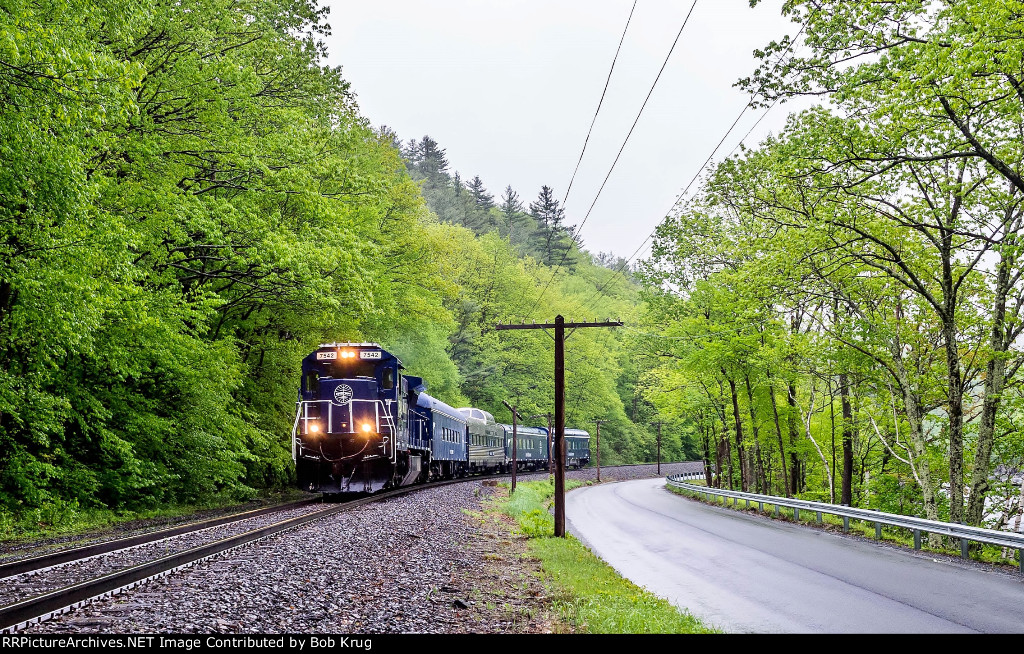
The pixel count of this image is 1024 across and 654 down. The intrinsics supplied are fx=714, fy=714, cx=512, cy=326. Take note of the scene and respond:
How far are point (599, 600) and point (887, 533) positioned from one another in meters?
14.4

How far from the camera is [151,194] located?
15.9m

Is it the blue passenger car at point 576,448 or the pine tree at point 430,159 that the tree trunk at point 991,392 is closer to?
the blue passenger car at point 576,448

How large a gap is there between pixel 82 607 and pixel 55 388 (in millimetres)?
10483

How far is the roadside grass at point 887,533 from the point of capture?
1424 cm

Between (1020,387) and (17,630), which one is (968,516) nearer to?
(1020,387)

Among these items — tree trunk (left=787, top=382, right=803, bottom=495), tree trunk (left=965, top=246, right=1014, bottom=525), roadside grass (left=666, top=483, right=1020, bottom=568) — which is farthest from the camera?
tree trunk (left=787, top=382, right=803, bottom=495)

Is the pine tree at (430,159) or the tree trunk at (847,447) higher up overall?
the pine tree at (430,159)

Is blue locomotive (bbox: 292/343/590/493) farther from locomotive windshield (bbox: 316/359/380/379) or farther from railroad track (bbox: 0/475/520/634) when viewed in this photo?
railroad track (bbox: 0/475/520/634)

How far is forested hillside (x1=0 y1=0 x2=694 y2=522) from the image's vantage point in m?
11.7

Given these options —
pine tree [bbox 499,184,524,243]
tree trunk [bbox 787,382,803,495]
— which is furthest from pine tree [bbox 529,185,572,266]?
tree trunk [bbox 787,382,803,495]

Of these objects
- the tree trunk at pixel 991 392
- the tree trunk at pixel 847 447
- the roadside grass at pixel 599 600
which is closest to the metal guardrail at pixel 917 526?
the tree trunk at pixel 991 392

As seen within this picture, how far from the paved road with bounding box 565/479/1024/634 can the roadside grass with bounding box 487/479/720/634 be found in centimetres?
56

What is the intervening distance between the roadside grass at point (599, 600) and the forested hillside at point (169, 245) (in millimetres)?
9143

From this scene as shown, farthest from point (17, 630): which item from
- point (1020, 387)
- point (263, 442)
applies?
point (1020, 387)
